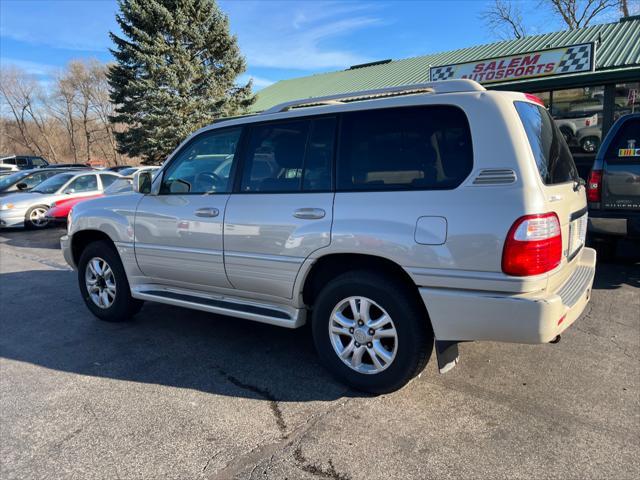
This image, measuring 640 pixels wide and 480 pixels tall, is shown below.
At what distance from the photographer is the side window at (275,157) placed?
365cm

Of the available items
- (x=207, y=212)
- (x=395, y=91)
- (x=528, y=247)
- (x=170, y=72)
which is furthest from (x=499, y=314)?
(x=170, y=72)


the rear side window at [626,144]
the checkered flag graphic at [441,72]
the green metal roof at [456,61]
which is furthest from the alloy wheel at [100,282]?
the checkered flag graphic at [441,72]

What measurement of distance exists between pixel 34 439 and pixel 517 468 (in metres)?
2.81

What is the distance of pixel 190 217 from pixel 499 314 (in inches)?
102

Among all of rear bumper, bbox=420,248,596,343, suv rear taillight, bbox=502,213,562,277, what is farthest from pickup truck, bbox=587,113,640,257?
suv rear taillight, bbox=502,213,562,277

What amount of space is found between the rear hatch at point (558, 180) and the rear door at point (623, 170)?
95.2 inches

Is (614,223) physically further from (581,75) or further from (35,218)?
(35,218)

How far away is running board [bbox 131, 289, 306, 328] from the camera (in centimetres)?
366

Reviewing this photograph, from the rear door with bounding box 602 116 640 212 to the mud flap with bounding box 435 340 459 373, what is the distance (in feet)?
12.3

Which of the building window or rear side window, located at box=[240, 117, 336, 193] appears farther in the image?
the building window

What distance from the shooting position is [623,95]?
1313 cm

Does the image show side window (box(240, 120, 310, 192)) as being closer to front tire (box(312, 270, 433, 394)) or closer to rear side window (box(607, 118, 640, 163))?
front tire (box(312, 270, 433, 394))

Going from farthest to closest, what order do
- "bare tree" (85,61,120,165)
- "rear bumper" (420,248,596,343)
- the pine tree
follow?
"bare tree" (85,61,120,165) < the pine tree < "rear bumper" (420,248,596,343)

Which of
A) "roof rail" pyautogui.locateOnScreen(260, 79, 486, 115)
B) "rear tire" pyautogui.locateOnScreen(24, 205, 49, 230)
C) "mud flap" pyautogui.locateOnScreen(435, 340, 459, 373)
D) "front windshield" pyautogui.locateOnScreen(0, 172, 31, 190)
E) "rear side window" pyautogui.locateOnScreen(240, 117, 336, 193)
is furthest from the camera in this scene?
"front windshield" pyautogui.locateOnScreen(0, 172, 31, 190)
